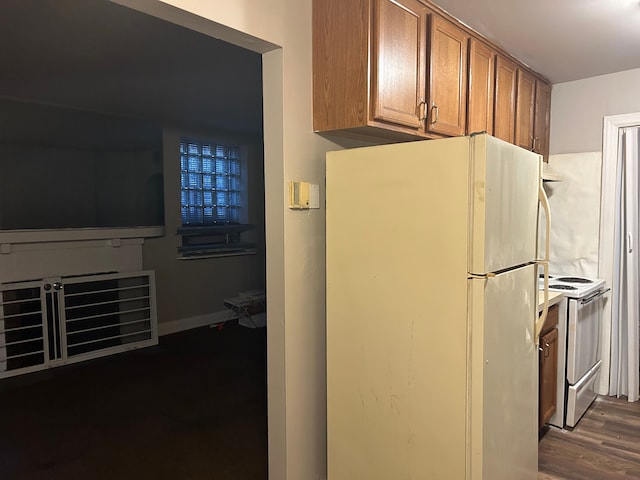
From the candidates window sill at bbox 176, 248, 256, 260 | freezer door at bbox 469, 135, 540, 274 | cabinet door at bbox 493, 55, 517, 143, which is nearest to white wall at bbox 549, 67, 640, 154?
cabinet door at bbox 493, 55, 517, 143

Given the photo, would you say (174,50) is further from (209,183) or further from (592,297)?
(592,297)

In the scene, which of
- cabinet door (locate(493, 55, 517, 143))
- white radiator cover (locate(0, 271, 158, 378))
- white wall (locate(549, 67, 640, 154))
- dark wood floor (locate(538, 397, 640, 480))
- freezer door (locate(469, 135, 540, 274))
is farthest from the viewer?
white radiator cover (locate(0, 271, 158, 378))

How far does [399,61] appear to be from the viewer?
6.22 feet

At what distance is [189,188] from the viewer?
5.05m

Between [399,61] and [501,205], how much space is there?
76 centimetres

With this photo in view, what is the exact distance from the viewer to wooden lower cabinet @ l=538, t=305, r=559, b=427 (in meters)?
2.49

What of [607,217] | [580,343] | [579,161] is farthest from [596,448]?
[579,161]

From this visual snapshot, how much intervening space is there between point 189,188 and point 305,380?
363 cm

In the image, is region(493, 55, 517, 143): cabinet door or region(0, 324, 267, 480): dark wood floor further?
region(493, 55, 517, 143): cabinet door

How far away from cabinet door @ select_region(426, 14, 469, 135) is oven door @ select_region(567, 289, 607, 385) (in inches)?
53.6

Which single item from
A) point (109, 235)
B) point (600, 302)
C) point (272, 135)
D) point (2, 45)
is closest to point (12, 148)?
point (109, 235)

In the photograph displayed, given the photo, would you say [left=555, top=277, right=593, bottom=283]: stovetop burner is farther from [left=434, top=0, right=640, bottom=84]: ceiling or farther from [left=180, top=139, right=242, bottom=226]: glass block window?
[left=180, top=139, right=242, bottom=226]: glass block window

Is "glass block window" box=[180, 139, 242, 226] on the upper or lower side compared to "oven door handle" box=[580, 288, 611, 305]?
upper

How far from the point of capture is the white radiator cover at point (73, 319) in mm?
3641
